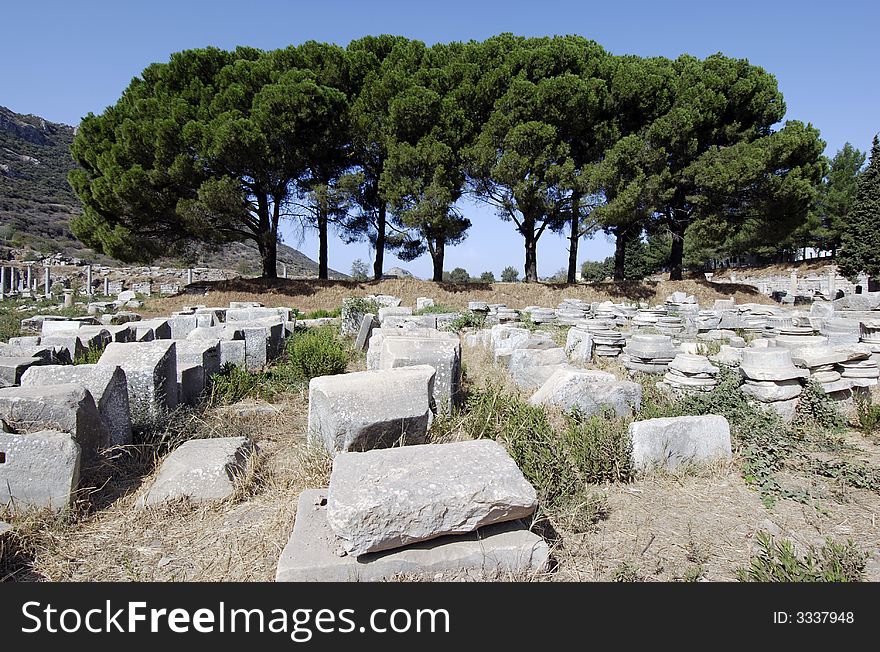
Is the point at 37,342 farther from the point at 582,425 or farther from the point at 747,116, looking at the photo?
the point at 747,116

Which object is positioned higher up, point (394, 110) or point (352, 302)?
point (394, 110)

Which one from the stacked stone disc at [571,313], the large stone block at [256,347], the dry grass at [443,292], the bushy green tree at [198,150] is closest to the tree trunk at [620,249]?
the dry grass at [443,292]

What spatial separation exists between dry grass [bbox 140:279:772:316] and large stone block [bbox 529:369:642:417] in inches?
568

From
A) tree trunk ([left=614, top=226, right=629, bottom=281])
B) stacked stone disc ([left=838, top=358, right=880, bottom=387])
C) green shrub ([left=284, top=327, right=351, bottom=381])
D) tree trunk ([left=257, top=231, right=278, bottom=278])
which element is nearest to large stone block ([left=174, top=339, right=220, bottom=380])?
green shrub ([left=284, top=327, right=351, bottom=381])

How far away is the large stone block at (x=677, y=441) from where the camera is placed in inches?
148

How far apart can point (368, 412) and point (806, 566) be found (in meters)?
2.50

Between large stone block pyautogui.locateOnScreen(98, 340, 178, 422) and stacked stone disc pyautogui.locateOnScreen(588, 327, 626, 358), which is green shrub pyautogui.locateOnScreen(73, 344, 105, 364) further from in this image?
stacked stone disc pyautogui.locateOnScreen(588, 327, 626, 358)

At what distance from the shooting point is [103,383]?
3611 mm

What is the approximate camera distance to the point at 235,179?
60.6ft

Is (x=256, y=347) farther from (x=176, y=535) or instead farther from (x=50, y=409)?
(x=176, y=535)

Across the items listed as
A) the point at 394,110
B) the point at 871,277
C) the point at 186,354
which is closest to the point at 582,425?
the point at 186,354

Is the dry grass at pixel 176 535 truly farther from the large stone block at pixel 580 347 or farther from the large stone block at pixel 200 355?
the large stone block at pixel 580 347

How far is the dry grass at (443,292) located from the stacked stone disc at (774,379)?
1437cm

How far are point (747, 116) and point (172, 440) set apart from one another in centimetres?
2532
